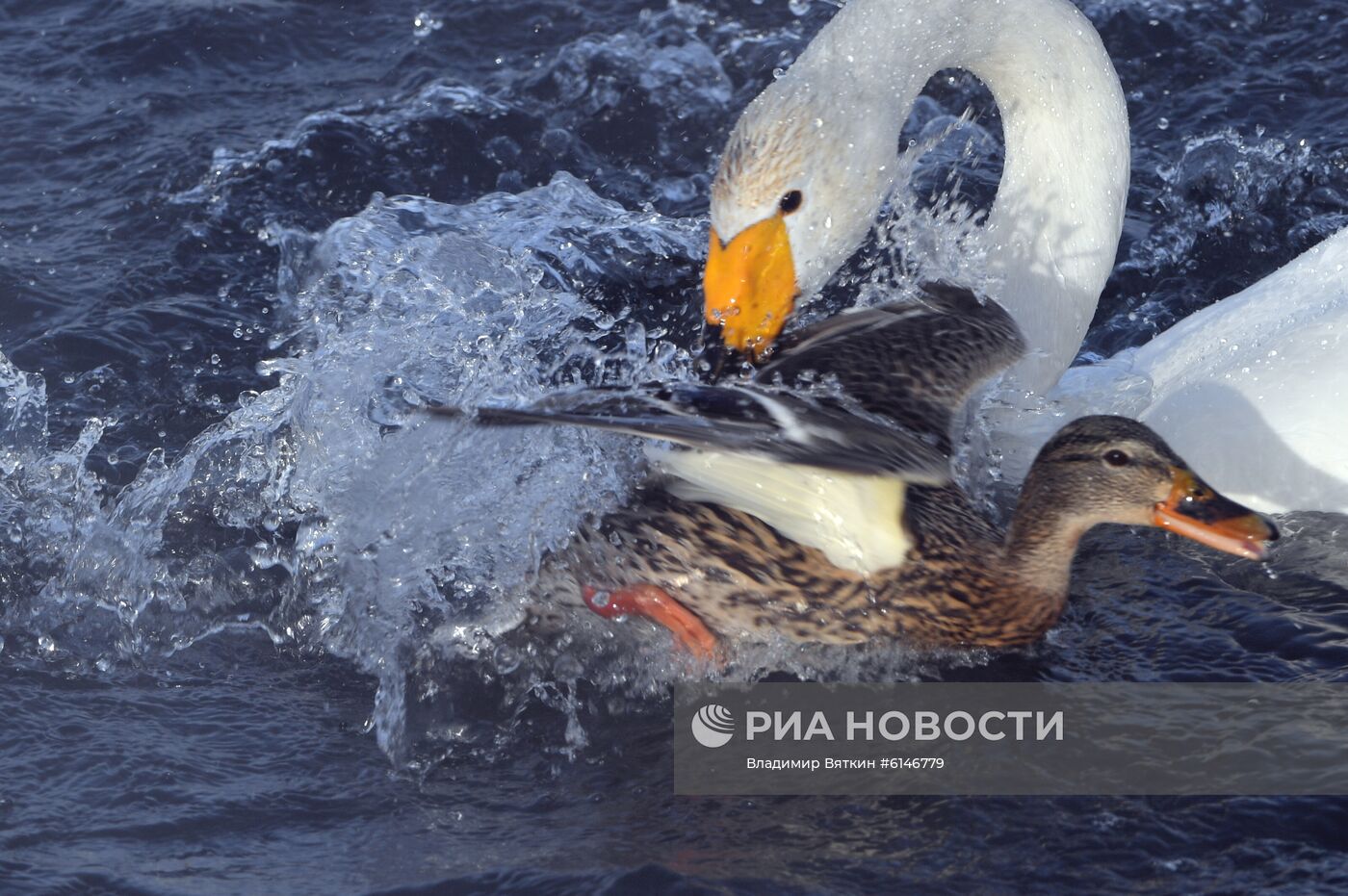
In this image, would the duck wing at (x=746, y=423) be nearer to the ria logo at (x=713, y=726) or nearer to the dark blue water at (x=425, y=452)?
the dark blue water at (x=425, y=452)

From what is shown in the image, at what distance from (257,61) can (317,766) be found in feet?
14.6

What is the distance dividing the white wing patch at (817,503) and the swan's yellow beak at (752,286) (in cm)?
54

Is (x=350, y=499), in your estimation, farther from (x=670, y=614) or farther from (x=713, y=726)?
(x=713, y=726)

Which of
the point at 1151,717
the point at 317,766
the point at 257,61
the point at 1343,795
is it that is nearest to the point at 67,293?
the point at 257,61

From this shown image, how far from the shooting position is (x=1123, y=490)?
3891 millimetres

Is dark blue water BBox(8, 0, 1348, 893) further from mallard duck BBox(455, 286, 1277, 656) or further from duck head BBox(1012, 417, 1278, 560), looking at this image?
duck head BBox(1012, 417, 1278, 560)

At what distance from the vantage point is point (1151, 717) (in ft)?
12.4

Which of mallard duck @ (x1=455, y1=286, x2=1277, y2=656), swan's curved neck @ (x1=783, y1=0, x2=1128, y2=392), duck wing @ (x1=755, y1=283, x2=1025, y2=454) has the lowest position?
mallard duck @ (x1=455, y1=286, x2=1277, y2=656)

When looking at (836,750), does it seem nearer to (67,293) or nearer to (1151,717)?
(1151,717)

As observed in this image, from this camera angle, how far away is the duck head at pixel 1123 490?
3814mm

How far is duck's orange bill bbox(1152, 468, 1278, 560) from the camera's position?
12.2 ft

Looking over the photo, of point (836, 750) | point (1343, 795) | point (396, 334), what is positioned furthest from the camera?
point (396, 334)

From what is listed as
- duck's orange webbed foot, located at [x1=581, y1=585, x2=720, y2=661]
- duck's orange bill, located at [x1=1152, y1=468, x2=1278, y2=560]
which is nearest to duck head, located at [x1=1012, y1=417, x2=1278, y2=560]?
duck's orange bill, located at [x1=1152, y1=468, x2=1278, y2=560]

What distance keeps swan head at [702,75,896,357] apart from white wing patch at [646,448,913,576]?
1.86ft
